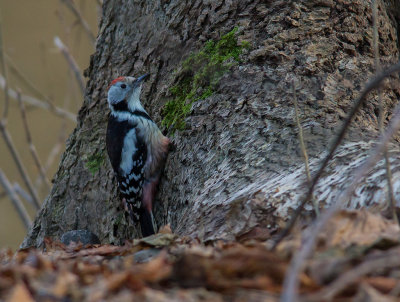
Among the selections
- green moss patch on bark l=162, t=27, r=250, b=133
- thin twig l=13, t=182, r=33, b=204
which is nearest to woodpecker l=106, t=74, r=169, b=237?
green moss patch on bark l=162, t=27, r=250, b=133

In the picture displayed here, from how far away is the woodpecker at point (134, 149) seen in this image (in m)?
3.91

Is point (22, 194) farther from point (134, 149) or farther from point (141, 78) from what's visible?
point (141, 78)

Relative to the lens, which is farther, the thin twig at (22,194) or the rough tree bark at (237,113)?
the thin twig at (22,194)

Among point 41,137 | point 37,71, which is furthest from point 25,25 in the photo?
point 41,137

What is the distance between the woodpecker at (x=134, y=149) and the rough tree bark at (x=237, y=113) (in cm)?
9

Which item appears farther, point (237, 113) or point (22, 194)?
point (22, 194)

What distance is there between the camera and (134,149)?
4.79 metres

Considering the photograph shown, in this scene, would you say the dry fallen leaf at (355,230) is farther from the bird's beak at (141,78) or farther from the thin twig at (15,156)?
the thin twig at (15,156)

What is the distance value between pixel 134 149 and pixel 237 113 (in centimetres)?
159

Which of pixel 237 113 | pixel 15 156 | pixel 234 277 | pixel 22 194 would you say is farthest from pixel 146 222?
pixel 22 194

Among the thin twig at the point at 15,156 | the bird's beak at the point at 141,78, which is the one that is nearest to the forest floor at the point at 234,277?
the bird's beak at the point at 141,78

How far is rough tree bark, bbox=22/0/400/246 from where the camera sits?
282 centimetres

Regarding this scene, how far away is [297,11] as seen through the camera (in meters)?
3.66

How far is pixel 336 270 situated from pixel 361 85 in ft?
6.94
